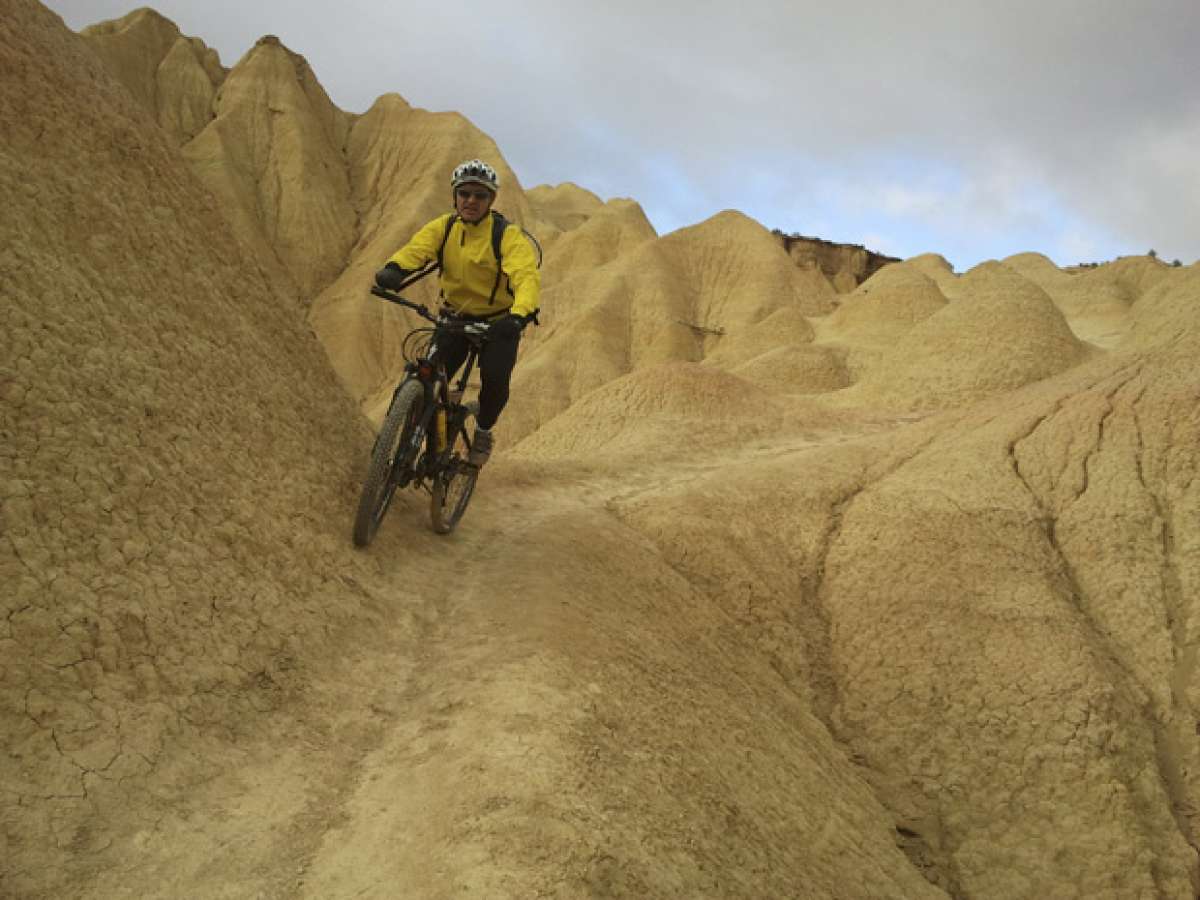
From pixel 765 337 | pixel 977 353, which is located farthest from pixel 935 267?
pixel 977 353

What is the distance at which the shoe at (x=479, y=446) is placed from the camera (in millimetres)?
5406

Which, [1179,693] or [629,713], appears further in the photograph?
[1179,693]

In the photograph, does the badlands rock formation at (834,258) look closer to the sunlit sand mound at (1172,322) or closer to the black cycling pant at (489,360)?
the sunlit sand mound at (1172,322)

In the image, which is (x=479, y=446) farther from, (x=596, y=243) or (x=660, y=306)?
(x=596, y=243)

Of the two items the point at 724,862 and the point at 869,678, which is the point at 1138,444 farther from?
the point at 724,862

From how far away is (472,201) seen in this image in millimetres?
4738

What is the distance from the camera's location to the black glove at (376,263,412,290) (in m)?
4.61

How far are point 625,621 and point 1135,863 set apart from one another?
12.7ft

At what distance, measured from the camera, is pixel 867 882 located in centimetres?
397

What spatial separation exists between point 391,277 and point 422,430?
3.06 ft

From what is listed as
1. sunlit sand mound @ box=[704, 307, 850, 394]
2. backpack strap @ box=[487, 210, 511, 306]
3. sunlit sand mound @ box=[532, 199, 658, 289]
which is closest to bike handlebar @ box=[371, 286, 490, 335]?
backpack strap @ box=[487, 210, 511, 306]

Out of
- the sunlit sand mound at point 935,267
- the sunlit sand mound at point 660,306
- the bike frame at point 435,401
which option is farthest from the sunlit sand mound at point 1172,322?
the sunlit sand mound at point 935,267

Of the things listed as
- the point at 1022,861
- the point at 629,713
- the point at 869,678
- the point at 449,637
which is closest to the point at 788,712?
the point at 869,678

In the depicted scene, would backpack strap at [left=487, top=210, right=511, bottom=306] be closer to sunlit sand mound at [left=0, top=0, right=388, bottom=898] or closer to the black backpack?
the black backpack
